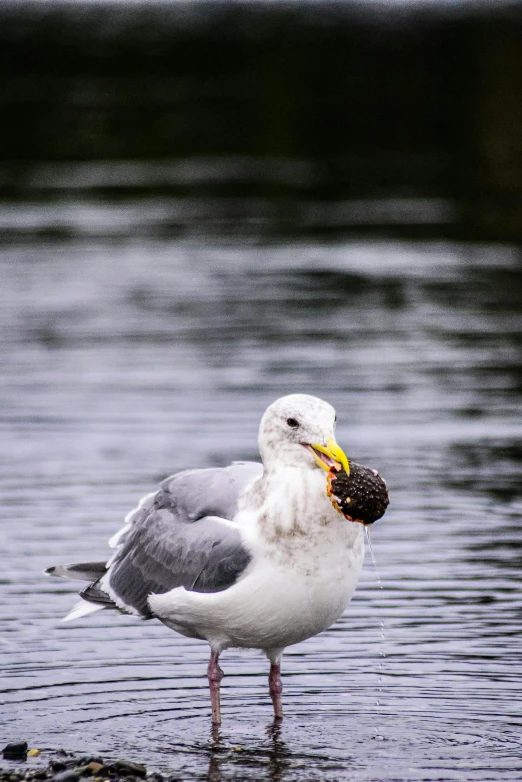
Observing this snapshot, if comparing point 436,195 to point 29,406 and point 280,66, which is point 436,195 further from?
point 280,66

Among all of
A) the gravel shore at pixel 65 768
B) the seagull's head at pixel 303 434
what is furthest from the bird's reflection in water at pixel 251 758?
the seagull's head at pixel 303 434

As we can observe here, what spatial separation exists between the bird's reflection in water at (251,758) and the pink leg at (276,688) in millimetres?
208

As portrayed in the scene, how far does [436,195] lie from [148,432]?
568 inches

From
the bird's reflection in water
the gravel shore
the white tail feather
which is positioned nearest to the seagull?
the bird's reflection in water

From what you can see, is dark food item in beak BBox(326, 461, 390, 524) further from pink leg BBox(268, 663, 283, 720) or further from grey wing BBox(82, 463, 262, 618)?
pink leg BBox(268, 663, 283, 720)

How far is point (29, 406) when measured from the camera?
16781 millimetres

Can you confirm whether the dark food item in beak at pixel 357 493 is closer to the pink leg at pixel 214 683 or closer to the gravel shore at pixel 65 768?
the pink leg at pixel 214 683

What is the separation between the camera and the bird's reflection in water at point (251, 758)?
871 cm

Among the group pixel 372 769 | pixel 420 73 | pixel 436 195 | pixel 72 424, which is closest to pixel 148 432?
pixel 72 424

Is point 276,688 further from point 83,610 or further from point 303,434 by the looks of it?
point 303,434

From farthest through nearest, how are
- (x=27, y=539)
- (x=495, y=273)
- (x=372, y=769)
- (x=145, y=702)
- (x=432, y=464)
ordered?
(x=495, y=273) → (x=432, y=464) → (x=27, y=539) → (x=145, y=702) → (x=372, y=769)

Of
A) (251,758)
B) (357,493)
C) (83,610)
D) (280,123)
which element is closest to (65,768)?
(251,758)

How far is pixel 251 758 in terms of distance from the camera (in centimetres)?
894

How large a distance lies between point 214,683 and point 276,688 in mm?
354
